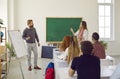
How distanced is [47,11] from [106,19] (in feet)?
9.00

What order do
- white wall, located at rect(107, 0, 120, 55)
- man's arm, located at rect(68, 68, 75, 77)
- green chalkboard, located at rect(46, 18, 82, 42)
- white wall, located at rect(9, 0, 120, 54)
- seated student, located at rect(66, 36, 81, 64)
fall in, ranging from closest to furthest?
man's arm, located at rect(68, 68, 75, 77) → seated student, located at rect(66, 36, 81, 64) → white wall, located at rect(9, 0, 120, 54) → green chalkboard, located at rect(46, 18, 82, 42) → white wall, located at rect(107, 0, 120, 55)

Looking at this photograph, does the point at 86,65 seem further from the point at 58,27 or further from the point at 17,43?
the point at 58,27

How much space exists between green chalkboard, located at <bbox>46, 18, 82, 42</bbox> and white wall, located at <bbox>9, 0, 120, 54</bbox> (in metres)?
0.17

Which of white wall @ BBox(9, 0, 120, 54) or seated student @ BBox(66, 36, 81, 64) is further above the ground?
white wall @ BBox(9, 0, 120, 54)

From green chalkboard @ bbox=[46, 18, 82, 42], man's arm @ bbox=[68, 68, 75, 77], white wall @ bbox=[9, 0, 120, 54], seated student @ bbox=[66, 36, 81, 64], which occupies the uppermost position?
white wall @ bbox=[9, 0, 120, 54]

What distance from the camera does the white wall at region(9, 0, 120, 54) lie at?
9.32 m

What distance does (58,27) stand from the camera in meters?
9.56

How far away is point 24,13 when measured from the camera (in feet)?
30.7

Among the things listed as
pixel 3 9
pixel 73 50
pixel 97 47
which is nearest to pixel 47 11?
pixel 3 9

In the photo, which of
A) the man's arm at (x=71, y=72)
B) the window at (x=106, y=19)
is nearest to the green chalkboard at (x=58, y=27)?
the window at (x=106, y=19)

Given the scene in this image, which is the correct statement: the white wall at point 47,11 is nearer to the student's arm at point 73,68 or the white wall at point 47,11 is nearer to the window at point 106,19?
the window at point 106,19

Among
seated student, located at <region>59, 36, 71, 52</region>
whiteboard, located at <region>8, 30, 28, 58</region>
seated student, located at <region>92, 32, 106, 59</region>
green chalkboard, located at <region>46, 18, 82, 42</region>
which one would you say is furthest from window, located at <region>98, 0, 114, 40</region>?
seated student, located at <region>92, 32, 106, 59</region>

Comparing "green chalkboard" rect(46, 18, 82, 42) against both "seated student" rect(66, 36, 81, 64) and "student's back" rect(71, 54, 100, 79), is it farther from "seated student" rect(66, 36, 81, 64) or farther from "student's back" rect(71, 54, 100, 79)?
"student's back" rect(71, 54, 100, 79)

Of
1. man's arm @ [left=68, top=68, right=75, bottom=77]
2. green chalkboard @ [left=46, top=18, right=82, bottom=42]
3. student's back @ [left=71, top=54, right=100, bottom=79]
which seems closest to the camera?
student's back @ [left=71, top=54, right=100, bottom=79]
